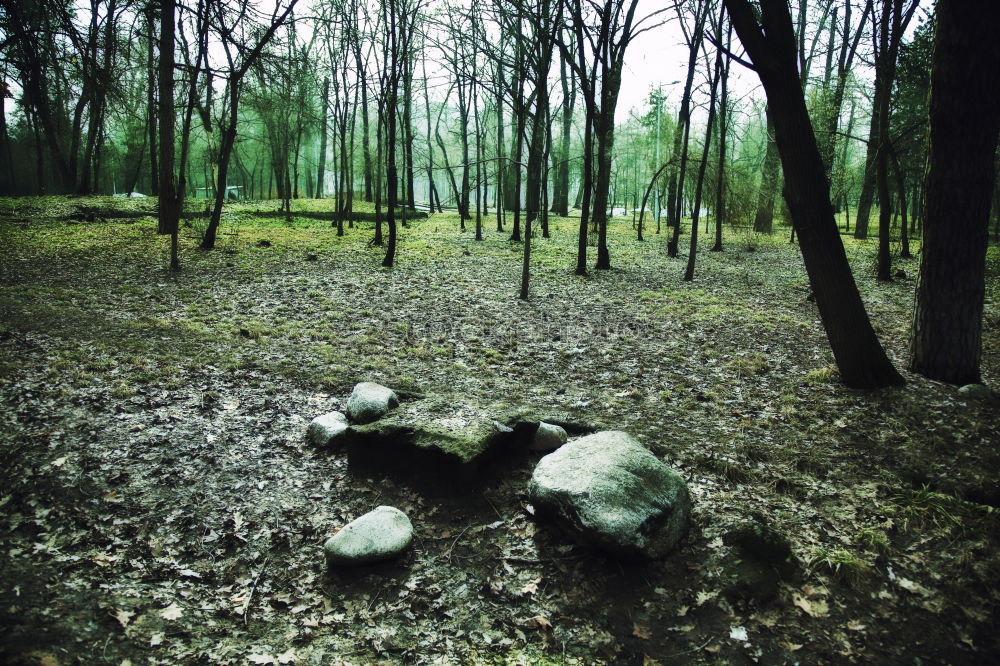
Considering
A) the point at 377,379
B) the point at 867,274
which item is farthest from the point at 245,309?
the point at 867,274

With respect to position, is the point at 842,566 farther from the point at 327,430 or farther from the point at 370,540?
the point at 327,430

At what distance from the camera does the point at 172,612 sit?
293cm

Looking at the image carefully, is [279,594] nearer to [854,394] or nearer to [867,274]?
[854,394]

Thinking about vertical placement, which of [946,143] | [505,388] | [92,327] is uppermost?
[946,143]

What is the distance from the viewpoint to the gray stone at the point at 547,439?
15.6 ft

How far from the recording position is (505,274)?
534 inches

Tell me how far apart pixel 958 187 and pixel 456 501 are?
18.5 ft

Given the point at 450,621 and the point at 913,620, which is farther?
the point at 450,621

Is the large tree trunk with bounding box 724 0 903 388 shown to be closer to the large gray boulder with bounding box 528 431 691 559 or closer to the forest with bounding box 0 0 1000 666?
the forest with bounding box 0 0 1000 666

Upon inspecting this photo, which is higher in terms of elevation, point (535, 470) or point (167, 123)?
point (167, 123)

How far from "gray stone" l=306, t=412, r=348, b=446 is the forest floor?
0.12 metres

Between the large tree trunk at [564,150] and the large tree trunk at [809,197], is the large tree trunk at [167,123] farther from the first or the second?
the large tree trunk at [564,150]

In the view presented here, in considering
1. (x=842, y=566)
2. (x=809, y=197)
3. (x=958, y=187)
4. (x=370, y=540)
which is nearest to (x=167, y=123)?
(x=370, y=540)

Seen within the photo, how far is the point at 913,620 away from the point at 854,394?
10.0 feet
